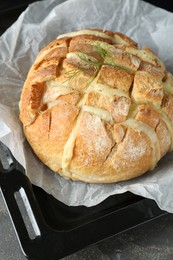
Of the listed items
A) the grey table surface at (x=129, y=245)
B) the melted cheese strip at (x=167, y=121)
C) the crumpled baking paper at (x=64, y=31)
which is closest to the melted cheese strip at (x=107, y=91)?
the melted cheese strip at (x=167, y=121)

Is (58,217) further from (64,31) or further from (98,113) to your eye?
(64,31)

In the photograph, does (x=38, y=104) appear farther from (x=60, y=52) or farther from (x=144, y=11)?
(x=144, y=11)

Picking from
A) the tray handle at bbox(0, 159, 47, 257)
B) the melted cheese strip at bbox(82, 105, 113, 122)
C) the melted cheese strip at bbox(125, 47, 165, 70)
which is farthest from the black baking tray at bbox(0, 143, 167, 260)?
the melted cheese strip at bbox(125, 47, 165, 70)

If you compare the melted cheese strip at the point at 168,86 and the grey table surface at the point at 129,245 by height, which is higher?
the melted cheese strip at the point at 168,86

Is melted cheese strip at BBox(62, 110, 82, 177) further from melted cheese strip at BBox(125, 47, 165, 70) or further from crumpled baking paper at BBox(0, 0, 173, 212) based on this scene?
melted cheese strip at BBox(125, 47, 165, 70)

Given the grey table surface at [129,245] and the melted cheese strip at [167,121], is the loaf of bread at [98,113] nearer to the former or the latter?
the melted cheese strip at [167,121]
